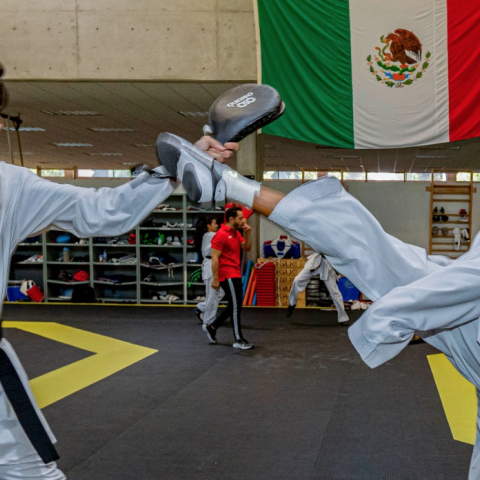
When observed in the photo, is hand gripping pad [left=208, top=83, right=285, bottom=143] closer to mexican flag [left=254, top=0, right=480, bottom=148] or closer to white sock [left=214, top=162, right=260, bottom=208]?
white sock [left=214, top=162, right=260, bottom=208]

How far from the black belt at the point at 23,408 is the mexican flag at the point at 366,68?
256 inches

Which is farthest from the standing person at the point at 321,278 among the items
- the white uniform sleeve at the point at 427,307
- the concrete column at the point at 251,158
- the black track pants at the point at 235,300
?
the white uniform sleeve at the point at 427,307

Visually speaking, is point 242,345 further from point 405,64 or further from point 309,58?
point 405,64

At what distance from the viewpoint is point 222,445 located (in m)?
3.43

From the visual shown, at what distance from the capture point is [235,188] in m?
1.81

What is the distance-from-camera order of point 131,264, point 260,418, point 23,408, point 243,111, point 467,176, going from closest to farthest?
1. point 23,408
2. point 243,111
3. point 260,418
4. point 131,264
5. point 467,176

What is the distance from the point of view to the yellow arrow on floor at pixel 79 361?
4668 mm

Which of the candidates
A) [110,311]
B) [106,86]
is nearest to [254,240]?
[110,311]

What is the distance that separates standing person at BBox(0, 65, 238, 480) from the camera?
5.41 feet

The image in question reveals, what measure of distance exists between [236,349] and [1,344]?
15.1ft

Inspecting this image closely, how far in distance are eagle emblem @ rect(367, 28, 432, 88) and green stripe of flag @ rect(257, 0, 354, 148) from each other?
42 centimetres

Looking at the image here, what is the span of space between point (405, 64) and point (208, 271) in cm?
411

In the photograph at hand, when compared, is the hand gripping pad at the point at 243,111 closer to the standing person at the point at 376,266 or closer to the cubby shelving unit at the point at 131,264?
the standing person at the point at 376,266

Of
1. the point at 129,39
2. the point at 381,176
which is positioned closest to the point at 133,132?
the point at 129,39
